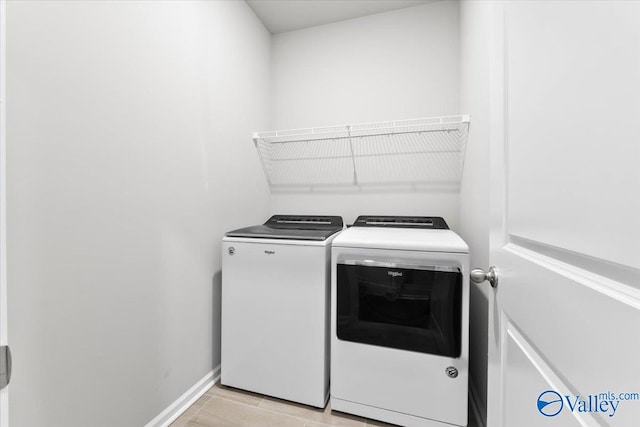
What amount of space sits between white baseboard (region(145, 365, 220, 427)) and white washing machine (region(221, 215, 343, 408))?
0.32ft

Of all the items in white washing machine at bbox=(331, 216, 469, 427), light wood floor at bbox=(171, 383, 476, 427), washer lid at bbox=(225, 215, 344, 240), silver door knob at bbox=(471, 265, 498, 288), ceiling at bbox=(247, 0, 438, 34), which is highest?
ceiling at bbox=(247, 0, 438, 34)

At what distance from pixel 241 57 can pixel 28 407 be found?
2.17 m

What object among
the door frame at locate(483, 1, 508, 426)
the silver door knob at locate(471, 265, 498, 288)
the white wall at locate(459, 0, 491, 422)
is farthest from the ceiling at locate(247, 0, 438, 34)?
the silver door knob at locate(471, 265, 498, 288)

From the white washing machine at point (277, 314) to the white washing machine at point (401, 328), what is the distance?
0.09m

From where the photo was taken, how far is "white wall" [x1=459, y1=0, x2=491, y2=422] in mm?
1273

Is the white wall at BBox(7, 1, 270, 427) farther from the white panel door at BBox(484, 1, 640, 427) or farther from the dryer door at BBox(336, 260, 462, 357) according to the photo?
the white panel door at BBox(484, 1, 640, 427)

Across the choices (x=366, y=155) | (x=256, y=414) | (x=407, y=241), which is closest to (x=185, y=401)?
(x=256, y=414)

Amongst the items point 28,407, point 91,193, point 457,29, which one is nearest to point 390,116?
point 457,29

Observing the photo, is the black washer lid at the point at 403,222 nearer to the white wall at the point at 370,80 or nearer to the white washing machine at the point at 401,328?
the white wall at the point at 370,80

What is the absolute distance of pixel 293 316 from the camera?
1465mm

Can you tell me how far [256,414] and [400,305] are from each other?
99 centimetres

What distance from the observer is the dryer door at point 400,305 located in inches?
49.3

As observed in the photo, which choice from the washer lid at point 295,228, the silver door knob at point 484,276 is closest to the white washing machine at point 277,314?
the washer lid at point 295,228

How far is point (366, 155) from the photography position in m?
2.16
